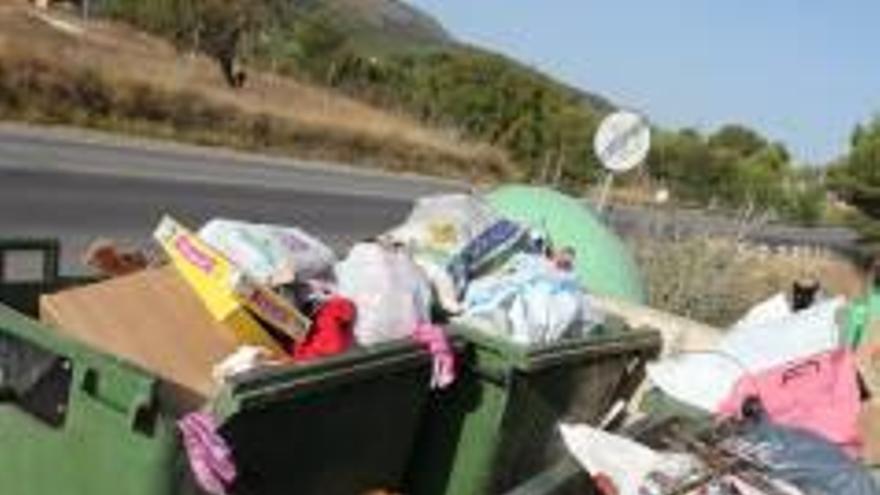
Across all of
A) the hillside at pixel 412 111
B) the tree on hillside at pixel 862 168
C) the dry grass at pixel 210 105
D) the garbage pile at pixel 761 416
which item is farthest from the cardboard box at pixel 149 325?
the tree on hillside at pixel 862 168

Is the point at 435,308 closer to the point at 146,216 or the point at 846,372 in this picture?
the point at 846,372

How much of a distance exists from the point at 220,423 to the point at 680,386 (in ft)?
8.88

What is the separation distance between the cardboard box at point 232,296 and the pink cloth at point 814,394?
1.79 metres

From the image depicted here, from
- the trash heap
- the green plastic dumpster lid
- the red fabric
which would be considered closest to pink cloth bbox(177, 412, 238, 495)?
the trash heap

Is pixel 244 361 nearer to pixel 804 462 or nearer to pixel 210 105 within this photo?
pixel 804 462

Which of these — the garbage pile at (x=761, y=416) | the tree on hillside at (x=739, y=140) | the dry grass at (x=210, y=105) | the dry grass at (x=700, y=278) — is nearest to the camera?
the garbage pile at (x=761, y=416)

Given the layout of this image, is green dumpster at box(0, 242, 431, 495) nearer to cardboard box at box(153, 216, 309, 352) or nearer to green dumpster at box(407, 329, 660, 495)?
cardboard box at box(153, 216, 309, 352)

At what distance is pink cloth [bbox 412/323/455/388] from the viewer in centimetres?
566

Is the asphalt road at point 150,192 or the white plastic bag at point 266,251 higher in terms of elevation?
the white plastic bag at point 266,251

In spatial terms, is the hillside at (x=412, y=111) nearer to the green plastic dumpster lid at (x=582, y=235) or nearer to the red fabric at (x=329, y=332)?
the green plastic dumpster lid at (x=582, y=235)

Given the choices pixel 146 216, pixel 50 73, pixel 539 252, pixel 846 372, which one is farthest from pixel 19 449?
pixel 50 73

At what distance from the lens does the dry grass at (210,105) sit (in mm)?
36156

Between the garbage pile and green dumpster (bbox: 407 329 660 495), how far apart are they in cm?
21

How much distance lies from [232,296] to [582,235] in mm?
→ 3559
